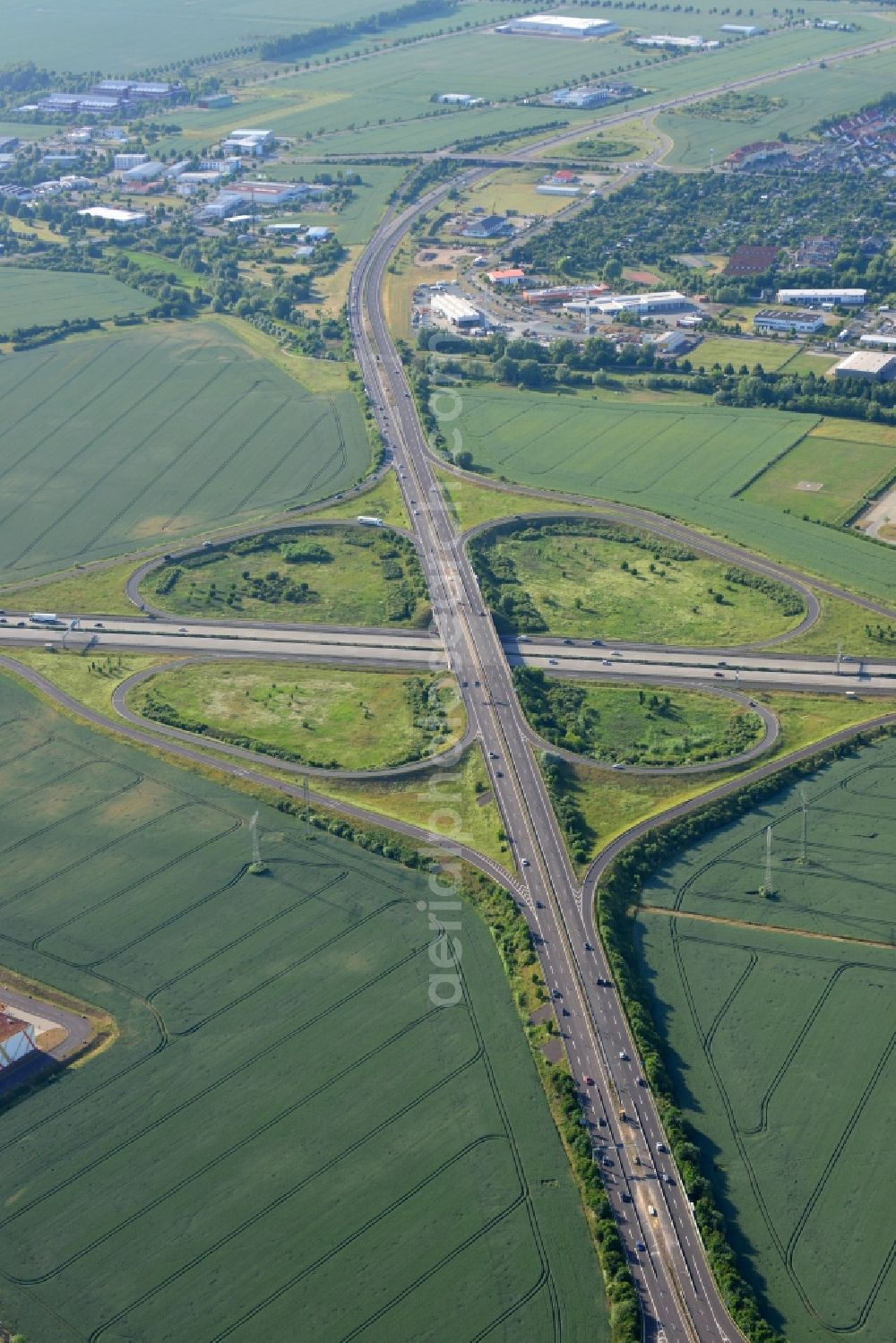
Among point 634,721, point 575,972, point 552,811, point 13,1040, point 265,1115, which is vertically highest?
point 13,1040

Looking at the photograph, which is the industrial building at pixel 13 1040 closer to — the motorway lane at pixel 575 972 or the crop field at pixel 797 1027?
the motorway lane at pixel 575 972

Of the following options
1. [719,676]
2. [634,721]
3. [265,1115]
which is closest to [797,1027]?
[265,1115]

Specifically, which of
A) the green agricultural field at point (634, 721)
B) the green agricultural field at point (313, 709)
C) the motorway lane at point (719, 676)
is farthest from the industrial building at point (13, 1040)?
the motorway lane at point (719, 676)

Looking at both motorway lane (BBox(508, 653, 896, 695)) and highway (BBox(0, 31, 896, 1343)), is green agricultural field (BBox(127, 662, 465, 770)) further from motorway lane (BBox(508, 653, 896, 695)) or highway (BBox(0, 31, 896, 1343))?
motorway lane (BBox(508, 653, 896, 695))

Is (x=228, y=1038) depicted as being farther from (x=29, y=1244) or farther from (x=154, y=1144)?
(x=29, y=1244)

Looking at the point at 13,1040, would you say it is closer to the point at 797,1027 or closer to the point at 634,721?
the point at 797,1027


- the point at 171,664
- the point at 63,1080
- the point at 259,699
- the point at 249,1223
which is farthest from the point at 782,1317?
the point at 171,664

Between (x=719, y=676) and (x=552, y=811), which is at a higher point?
(x=552, y=811)

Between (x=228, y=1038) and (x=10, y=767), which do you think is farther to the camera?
(x=10, y=767)
